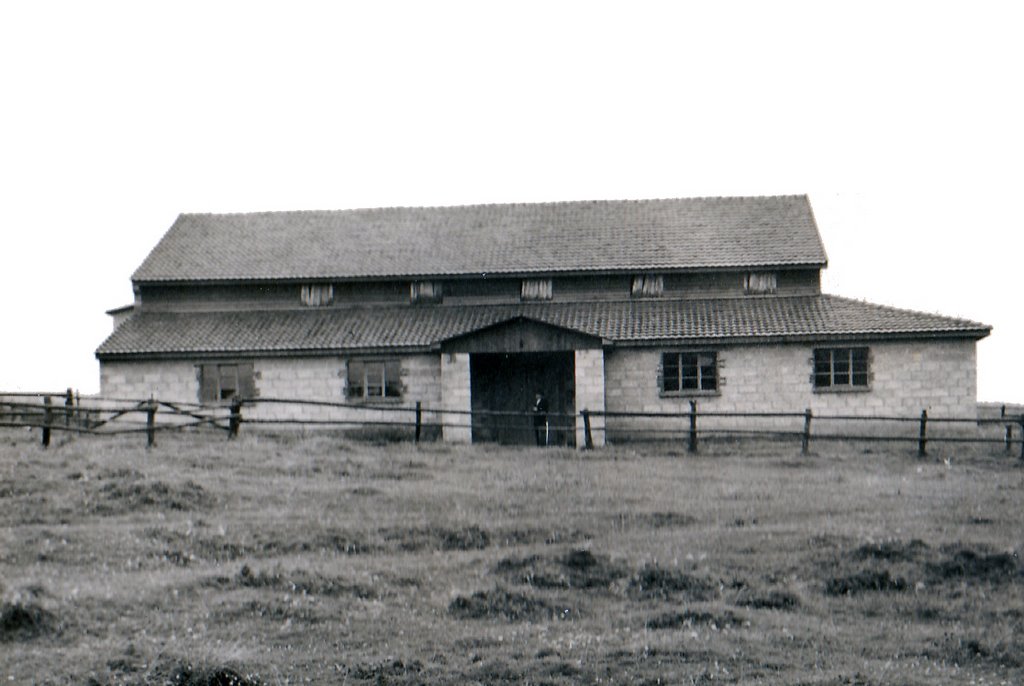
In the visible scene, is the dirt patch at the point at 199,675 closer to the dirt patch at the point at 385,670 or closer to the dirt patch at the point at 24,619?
the dirt patch at the point at 385,670

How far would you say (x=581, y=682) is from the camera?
9617 millimetres

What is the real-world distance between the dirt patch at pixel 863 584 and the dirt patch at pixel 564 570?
2547mm

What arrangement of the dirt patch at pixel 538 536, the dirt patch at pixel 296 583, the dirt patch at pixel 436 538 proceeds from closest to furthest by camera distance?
the dirt patch at pixel 296 583 < the dirt patch at pixel 436 538 < the dirt patch at pixel 538 536

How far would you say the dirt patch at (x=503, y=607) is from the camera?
11.8 meters

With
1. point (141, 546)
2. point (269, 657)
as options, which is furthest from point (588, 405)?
point (269, 657)

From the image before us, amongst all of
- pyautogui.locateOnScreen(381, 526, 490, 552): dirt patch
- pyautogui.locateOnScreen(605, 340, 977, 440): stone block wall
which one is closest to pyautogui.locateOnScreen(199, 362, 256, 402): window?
pyautogui.locateOnScreen(605, 340, 977, 440): stone block wall

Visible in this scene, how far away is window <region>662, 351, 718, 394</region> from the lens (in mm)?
30484

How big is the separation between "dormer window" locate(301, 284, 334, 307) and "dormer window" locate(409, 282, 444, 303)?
269 cm

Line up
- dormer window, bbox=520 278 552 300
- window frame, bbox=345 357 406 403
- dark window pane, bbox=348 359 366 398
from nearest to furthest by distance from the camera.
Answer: window frame, bbox=345 357 406 403 → dark window pane, bbox=348 359 366 398 → dormer window, bbox=520 278 552 300

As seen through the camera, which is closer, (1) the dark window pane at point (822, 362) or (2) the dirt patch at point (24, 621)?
(2) the dirt patch at point (24, 621)

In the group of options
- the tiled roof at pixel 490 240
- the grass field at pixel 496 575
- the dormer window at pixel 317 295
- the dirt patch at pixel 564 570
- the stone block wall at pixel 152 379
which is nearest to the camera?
the grass field at pixel 496 575

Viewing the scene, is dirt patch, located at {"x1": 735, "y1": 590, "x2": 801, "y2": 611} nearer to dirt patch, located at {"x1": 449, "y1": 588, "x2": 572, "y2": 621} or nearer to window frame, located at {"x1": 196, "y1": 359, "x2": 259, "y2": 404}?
dirt patch, located at {"x1": 449, "y1": 588, "x2": 572, "y2": 621}

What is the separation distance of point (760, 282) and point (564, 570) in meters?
22.4

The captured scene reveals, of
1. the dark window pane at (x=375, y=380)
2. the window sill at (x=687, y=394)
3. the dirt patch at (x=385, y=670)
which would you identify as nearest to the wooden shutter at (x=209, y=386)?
the dark window pane at (x=375, y=380)
